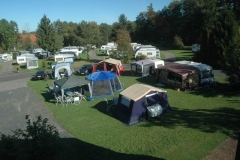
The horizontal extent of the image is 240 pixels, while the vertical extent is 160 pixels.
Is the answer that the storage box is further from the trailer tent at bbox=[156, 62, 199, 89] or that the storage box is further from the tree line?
the tree line

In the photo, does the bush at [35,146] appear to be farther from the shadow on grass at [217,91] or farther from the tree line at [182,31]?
the tree line at [182,31]

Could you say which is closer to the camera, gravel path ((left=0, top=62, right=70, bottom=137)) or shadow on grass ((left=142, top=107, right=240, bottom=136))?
shadow on grass ((left=142, top=107, right=240, bottom=136))

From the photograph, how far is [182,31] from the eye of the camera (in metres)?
53.8

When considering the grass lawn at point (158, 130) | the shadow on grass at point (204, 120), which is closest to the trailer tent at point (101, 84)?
the grass lawn at point (158, 130)

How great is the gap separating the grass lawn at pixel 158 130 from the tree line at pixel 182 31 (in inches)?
185

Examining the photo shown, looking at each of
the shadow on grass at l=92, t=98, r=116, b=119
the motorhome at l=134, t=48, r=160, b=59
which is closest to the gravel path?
the shadow on grass at l=92, t=98, r=116, b=119

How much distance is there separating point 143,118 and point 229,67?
8.33 m

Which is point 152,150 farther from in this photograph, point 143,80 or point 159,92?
point 143,80

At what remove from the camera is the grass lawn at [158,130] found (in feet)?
28.3

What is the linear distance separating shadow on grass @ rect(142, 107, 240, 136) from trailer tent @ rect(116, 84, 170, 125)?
666 mm

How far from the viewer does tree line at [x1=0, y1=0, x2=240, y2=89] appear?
22.3 metres

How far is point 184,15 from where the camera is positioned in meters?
54.1

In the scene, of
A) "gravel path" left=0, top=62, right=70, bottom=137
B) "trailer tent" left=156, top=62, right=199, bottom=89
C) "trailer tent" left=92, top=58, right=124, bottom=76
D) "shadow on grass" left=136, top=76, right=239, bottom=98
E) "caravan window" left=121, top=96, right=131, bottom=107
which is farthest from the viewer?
"trailer tent" left=92, top=58, right=124, bottom=76

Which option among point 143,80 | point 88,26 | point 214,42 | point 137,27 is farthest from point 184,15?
point 143,80
